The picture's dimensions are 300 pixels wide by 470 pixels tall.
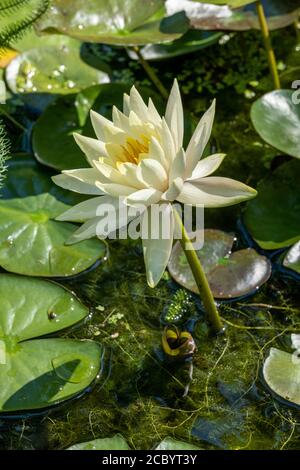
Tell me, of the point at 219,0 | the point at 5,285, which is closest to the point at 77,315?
the point at 5,285

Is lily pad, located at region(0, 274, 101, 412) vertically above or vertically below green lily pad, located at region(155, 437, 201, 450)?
above

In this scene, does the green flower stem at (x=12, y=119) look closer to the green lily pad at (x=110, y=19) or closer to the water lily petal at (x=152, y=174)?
the green lily pad at (x=110, y=19)

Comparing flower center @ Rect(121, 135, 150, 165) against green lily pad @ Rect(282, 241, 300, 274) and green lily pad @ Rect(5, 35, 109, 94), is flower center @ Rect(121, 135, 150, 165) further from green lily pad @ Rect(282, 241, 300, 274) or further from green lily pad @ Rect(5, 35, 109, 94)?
green lily pad @ Rect(5, 35, 109, 94)

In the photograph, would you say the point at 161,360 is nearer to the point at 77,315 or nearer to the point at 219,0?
the point at 77,315

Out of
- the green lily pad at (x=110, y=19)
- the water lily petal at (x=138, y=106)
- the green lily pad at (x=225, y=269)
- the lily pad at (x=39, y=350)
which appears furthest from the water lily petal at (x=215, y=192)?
the green lily pad at (x=110, y=19)

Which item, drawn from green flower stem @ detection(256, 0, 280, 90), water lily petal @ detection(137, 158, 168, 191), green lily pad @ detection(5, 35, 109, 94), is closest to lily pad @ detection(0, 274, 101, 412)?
water lily petal @ detection(137, 158, 168, 191)

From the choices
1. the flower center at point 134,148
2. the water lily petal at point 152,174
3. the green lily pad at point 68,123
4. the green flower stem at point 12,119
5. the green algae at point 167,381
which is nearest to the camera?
the water lily petal at point 152,174
